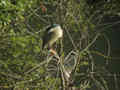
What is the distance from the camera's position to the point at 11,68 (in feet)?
10.3

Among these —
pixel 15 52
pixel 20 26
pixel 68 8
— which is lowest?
pixel 15 52

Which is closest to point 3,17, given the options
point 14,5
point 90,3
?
point 14,5

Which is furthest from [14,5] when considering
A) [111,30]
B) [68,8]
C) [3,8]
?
[111,30]

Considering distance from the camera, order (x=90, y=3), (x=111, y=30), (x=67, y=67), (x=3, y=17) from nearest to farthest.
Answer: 1. (x=67, y=67)
2. (x=3, y=17)
3. (x=90, y=3)
4. (x=111, y=30)

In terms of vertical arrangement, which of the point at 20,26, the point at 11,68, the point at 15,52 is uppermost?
the point at 20,26

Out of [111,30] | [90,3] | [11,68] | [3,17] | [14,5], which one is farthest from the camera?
[111,30]

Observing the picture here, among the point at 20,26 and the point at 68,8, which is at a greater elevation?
the point at 68,8

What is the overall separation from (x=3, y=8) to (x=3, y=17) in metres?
0.10

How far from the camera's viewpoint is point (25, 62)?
10.1 feet

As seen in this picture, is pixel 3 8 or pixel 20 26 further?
pixel 20 26

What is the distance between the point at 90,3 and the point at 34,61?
1.15 metres

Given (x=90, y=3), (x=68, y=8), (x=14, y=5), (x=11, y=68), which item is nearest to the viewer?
(x=68, y=8)

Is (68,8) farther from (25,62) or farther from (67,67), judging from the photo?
(25,62)

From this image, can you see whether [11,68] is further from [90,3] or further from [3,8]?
[90,3]
